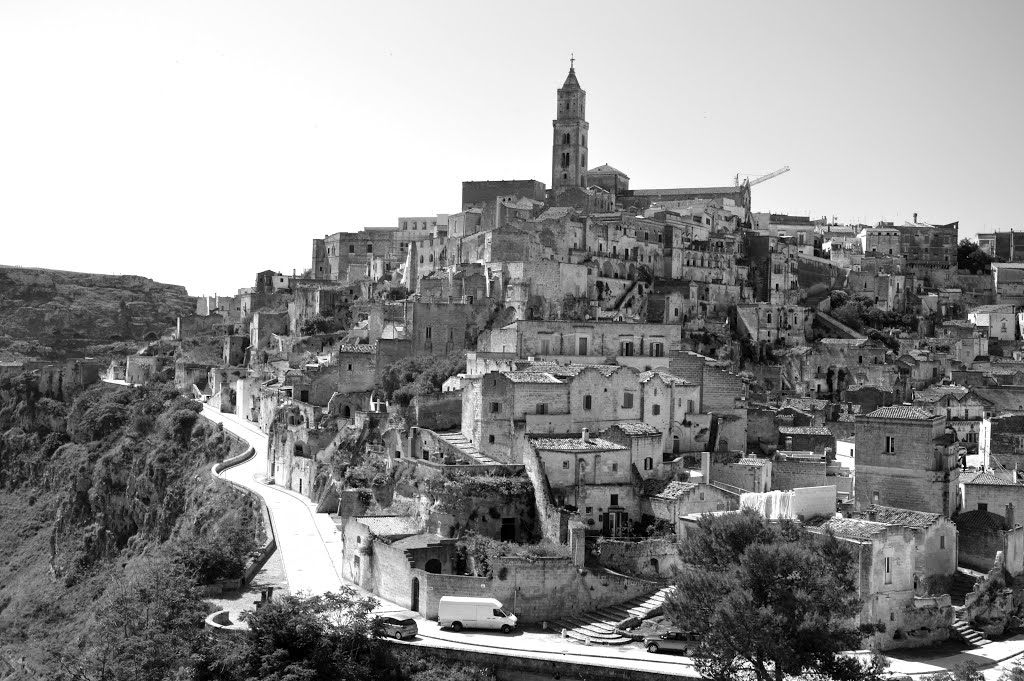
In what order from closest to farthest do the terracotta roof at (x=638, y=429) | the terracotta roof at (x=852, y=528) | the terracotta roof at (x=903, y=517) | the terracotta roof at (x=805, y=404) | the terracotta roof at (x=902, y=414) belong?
the terracotta roof at (x=852, y=528)
the terracotta roof at (x=903, y=517)
the terracotta roof at (x=902, y=414)
the terracotta roof at (x=638, y=429)
the terracotta roof at (x=805, y=404)

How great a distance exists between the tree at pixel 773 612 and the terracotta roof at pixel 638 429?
8550 millimetres

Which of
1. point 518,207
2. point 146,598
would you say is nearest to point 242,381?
point 518,207

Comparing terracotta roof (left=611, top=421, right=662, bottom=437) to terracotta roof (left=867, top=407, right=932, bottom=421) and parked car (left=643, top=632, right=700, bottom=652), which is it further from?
parked car (left=643, top=632, right=700, bottom=652)

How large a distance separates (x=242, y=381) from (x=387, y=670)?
128ft

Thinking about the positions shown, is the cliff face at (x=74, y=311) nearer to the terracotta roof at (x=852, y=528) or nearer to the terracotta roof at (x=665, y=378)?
the terracotta roof at (x=665, y=378)

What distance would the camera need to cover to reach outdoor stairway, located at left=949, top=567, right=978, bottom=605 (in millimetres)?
31750

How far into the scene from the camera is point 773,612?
25734 millimetres

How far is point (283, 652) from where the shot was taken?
89.5ft

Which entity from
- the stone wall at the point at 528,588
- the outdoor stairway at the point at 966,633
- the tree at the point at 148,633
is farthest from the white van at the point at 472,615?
the outdoor stairway at the point at 966,633

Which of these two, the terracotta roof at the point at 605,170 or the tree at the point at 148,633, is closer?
the tree at the point at 148,633

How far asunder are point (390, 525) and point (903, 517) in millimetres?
16327

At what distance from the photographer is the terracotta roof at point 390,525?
34094mm

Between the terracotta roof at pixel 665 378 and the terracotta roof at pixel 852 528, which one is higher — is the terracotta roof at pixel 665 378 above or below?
above

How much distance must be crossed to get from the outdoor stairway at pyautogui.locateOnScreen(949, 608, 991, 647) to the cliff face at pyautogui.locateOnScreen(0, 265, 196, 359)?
3264 inches
